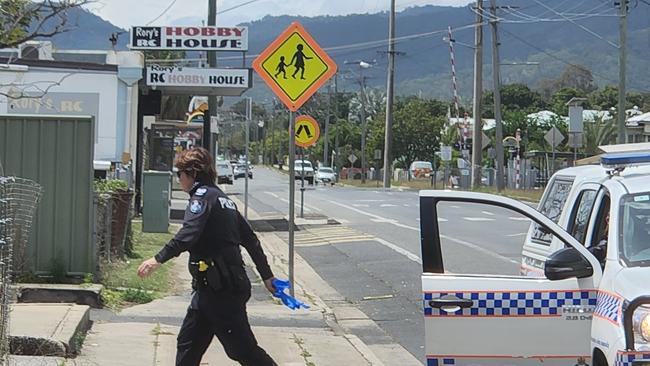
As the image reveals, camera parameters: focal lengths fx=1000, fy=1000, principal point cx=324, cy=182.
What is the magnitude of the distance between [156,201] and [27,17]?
1415cm

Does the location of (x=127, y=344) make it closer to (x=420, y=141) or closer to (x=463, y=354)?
(x=463, y=354)

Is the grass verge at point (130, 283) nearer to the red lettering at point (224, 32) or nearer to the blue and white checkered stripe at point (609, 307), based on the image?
the blue and white checkered stripe at point (609, 307)

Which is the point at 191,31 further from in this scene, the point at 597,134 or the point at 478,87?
the point at 597,134

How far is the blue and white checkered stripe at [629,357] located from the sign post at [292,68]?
694 cm

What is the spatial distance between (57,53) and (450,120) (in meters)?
75.7

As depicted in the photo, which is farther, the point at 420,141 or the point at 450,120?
the point at 450,120

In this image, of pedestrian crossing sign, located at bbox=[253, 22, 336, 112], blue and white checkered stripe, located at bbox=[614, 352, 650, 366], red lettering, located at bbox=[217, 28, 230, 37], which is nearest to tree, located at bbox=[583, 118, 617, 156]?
red lettering, located at bbox=[217, 28, 230, 37]

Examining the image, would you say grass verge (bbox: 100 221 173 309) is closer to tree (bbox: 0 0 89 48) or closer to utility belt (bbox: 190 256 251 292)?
utility belt (bbox: 190 256 251 292)

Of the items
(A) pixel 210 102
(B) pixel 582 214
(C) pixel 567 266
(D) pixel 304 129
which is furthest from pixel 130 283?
(A) pixel 210 102

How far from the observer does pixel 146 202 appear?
19.8 meters

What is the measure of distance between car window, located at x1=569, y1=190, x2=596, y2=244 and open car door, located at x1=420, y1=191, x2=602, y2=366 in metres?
0.83

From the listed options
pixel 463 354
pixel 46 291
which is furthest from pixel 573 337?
pixel 46 291

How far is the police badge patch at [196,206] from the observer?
6410mm

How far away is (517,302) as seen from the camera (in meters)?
6.17
